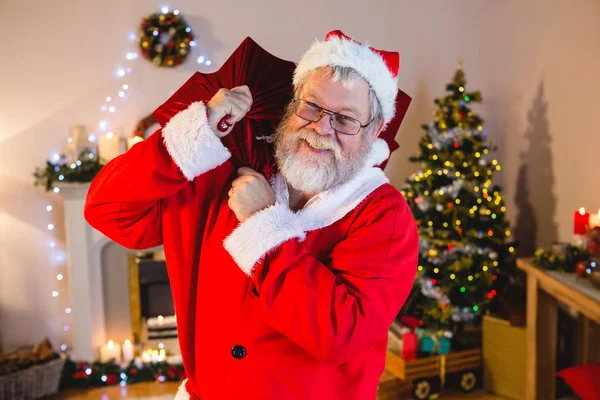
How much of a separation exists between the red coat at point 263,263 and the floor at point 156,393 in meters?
2.15

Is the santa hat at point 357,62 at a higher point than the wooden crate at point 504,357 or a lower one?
higher

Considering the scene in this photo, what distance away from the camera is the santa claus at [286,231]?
3.41ft

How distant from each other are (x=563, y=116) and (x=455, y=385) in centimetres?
188

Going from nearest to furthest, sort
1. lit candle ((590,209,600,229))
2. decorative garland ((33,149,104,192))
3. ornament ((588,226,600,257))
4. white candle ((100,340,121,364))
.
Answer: ornament ((588,226,600,257)) < lit candle ((590,209,600,229)) < decorative garland ((33,149,104,192)) < white candle ((100,340,121,364))

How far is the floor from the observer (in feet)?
10.5

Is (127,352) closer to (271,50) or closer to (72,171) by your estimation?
(72,171)

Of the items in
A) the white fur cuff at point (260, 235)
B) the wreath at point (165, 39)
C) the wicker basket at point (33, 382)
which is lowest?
the wicker basket at point (33, 382)

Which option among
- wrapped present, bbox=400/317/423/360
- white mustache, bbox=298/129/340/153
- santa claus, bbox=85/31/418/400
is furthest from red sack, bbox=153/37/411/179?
wrapped present, bbox=400/317/423/360

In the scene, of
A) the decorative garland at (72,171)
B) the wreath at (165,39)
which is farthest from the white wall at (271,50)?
the decorative garland at (72,171)

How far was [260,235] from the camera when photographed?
41.8 inches

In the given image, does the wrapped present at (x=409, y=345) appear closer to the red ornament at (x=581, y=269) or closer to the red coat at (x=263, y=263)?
the red ornament at (x=581, y=269)

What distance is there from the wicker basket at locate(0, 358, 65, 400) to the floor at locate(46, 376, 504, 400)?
10 centimetres

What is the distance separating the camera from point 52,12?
11.1 feet

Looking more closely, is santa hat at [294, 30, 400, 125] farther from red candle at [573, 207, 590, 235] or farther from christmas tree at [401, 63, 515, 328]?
christmas tree at [401, 63, 515, 328]
